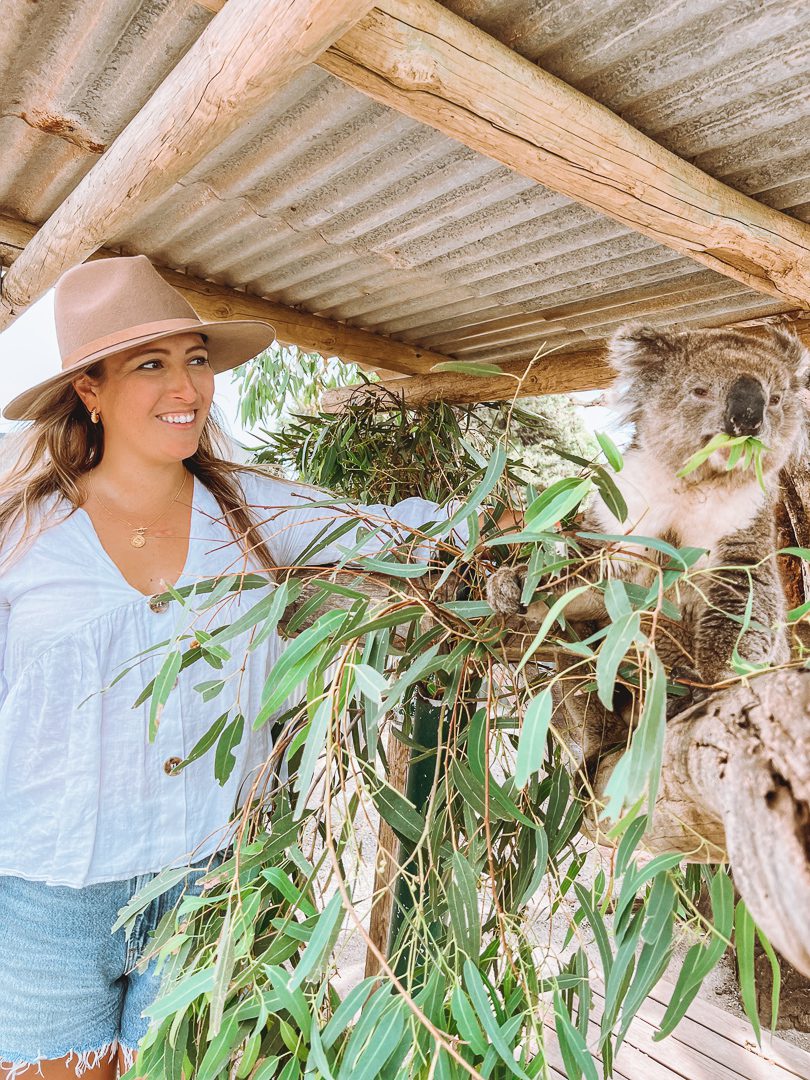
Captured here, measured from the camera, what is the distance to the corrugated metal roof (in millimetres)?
1440

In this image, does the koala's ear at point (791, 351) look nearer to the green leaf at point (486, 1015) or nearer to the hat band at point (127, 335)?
the hat band at point (127, 335)

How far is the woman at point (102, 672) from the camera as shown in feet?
4.38

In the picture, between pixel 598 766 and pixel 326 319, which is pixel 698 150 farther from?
pixel 326 319

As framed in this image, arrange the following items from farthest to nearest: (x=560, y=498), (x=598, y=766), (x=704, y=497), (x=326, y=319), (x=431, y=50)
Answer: (x=326, y=319) → (x=704, y=497) → (x=431, y=50) → (x=598, y=766) → (x=560, y=498)

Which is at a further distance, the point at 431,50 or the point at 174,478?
the point at 174,478

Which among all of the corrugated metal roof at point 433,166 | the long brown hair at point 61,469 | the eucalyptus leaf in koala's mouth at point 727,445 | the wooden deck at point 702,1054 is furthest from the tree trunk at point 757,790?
the wooden deck at point 702,1054

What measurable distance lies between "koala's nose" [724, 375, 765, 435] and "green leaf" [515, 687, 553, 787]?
928 millimetres

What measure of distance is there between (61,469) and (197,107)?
29.4 inches

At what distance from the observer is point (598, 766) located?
109cm

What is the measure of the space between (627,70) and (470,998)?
1.65 metres

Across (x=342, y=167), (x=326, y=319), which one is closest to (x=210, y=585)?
(x=342, y=167)

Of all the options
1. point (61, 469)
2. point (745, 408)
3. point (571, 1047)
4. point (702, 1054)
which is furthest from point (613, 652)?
point (702, 1054)

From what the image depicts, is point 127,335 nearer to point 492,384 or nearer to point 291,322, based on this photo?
point 291,322

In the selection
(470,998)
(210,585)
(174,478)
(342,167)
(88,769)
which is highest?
(342,167)
